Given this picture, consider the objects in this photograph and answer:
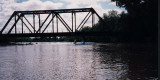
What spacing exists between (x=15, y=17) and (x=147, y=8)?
49.4 m

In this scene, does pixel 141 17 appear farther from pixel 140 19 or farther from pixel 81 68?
pixel 81 68

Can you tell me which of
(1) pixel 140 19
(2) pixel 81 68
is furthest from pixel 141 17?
(2) pixel 81 68

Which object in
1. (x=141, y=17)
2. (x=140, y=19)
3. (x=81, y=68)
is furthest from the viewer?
(x=140, y=19)

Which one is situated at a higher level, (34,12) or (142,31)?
(34,12)

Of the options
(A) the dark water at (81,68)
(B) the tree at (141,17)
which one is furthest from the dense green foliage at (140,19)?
(A) the dark water at (81,68)

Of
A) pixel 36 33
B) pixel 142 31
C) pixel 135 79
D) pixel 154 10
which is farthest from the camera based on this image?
pixel 36 33

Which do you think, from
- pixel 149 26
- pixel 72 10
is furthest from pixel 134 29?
pixel 72 10

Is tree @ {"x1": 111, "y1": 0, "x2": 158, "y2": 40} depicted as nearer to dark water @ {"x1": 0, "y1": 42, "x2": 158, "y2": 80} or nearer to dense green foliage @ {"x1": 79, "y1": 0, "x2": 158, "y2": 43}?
dense green foliage @ {"x1": 79, "y1": 0, "x2": 158, "y2": 43}

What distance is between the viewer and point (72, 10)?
62.9m

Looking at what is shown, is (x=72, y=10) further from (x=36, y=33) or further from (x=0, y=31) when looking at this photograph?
(x=0, y=31)

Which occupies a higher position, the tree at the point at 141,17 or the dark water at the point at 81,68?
the tree at the point at 141,17

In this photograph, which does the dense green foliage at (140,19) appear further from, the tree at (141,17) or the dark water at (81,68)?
the dark water at (81,68)


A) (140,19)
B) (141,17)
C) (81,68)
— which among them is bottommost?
(81,68)

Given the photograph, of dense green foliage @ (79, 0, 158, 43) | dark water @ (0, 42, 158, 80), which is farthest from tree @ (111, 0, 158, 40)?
dark water @ (0, 42, 158, 80)
